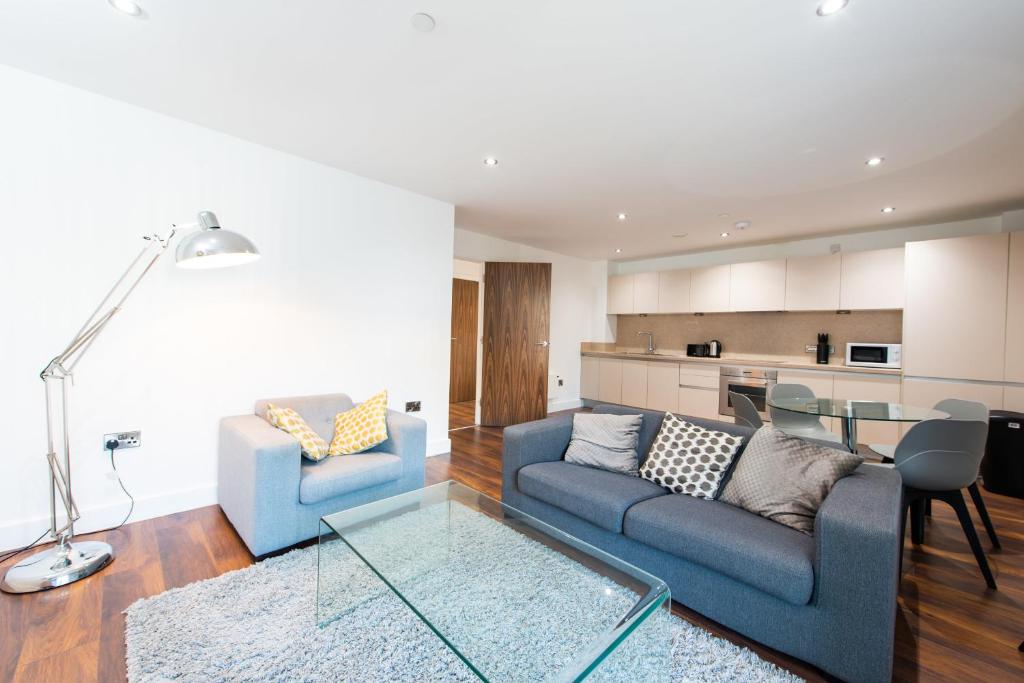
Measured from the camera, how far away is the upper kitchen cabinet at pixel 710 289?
559 centimetres

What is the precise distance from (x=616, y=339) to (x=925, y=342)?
3805 millimetres

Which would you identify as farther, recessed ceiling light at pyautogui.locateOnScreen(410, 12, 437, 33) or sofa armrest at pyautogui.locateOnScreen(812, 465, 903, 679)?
recessed ceiling light at pyautogui.locateOnScreen(410, 12, 437, 33)

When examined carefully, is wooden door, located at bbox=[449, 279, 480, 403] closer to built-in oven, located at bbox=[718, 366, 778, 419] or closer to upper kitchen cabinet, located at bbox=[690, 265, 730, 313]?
upper kitchen cabinet, located at bbox=[690, 265, 730, 313]

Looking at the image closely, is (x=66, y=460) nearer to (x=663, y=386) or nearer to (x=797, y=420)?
(x=797, y=420)

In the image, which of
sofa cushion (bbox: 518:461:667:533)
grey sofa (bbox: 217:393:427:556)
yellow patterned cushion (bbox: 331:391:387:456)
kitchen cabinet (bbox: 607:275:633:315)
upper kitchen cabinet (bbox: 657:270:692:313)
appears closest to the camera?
sofa cushion (bbox: 518:461:667:533)

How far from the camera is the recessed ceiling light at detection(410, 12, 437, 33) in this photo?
66.7 inches

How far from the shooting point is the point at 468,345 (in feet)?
23.8

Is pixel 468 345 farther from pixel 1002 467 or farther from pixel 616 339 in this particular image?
pixel 1002 467

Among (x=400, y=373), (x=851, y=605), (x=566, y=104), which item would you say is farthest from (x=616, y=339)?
(x=851, y=605)

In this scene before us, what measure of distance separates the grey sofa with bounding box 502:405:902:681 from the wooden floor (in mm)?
138

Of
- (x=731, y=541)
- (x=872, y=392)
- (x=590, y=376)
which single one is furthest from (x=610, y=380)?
(x=731, y=541)

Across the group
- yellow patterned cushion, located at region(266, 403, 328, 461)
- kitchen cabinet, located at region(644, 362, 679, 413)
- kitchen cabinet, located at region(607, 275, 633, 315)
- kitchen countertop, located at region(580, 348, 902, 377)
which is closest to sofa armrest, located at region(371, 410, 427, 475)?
yellow patterned cushion, located at region(266, 403, 328, 461)

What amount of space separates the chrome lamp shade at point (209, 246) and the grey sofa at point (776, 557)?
1962 millimetres

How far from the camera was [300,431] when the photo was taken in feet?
→ 8.16
